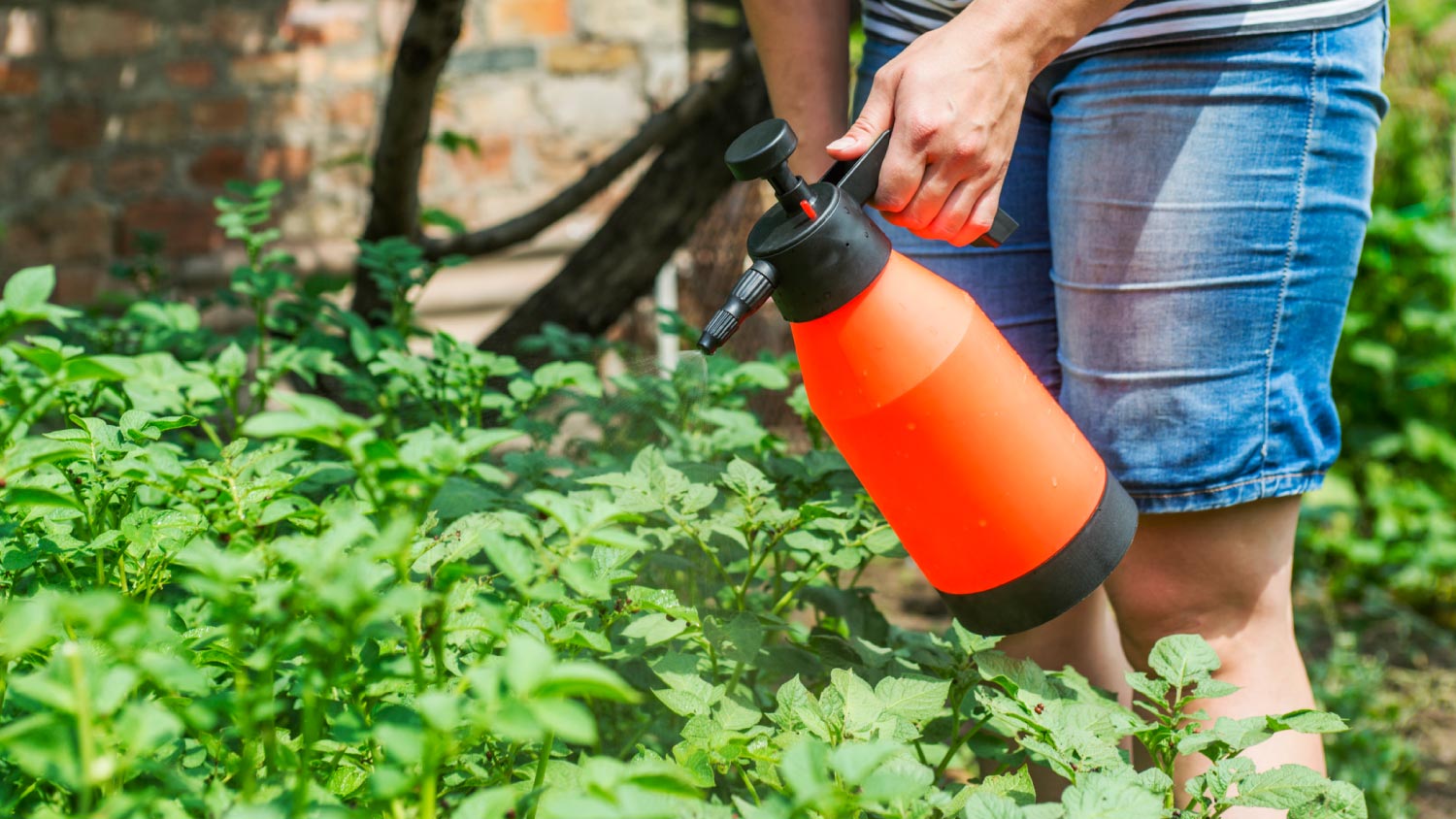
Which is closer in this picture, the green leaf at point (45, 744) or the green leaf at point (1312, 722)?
the green leaf at point (45, 744)

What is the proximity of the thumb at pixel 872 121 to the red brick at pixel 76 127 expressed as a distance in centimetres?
255

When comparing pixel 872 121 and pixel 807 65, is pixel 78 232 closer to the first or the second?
pixel 807 65

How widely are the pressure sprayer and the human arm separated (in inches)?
1.0

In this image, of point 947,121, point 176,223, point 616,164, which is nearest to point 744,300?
point 947,121

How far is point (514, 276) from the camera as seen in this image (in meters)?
3.16

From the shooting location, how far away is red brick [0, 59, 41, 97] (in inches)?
112

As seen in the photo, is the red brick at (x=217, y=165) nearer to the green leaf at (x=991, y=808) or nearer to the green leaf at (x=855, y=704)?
the green leaf at (x=855, y=704)

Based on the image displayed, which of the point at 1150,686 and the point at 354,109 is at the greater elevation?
the point at 354,109

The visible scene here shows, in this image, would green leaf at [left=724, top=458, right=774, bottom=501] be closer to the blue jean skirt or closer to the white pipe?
the blue jean skirt

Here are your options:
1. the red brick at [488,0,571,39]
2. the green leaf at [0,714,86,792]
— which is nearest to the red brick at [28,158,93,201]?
the red brick at [488,0,571,39]

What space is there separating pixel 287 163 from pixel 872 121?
2343 mm

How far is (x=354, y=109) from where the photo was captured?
296 centimetres

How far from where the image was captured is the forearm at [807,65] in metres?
1.29

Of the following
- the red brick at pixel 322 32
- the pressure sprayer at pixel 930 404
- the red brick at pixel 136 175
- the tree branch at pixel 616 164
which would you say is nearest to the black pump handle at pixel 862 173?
the pressure sprayer at pixel 930 404
